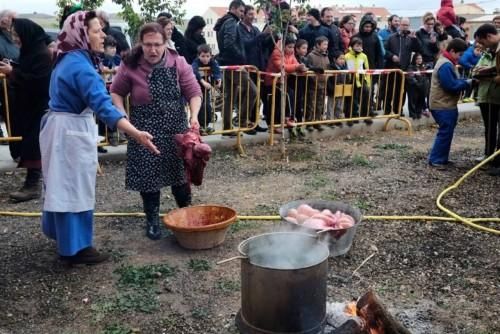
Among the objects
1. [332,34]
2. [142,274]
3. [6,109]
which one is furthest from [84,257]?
[332,34]

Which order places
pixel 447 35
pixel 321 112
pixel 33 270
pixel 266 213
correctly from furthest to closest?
pixel 447 35 → pixel 321 112 → pixel 266 213 → pixel 33 270

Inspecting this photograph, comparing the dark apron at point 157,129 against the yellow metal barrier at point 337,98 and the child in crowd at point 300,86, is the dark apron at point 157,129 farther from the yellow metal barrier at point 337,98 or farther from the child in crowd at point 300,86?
the child in crowd at point 300,86

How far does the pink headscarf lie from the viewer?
3.77 m

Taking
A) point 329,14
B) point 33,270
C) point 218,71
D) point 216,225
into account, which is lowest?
point 33,270

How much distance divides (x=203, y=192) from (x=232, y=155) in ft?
5.87

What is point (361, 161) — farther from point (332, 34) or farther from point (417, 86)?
point (417, 86)

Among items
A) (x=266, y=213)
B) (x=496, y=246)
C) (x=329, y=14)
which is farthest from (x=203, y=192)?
(x=329, y=14)

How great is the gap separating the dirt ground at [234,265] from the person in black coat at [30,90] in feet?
1.50

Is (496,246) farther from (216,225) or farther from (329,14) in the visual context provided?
(329,14)

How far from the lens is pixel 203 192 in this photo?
6227 millimetres

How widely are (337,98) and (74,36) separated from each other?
6.20 metres

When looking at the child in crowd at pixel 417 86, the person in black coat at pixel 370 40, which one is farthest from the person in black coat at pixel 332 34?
the child in crowd at pixel 417 86

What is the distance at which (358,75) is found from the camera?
936 centimetres

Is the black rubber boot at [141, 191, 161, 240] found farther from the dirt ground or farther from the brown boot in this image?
the brown boot
